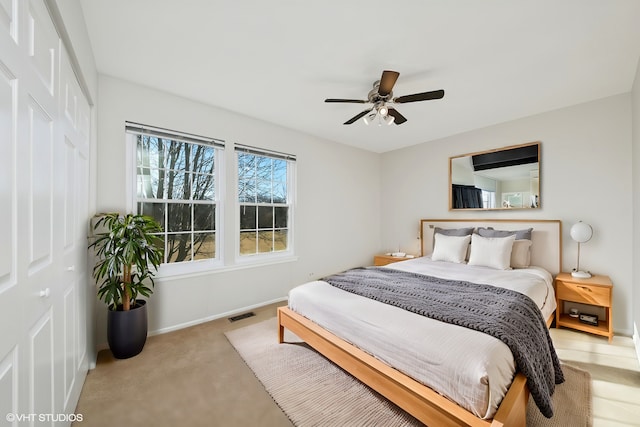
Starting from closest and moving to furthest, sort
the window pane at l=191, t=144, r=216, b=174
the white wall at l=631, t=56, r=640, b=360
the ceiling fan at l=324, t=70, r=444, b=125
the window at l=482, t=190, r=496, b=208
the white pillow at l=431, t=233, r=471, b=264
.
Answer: the ceiling fan at l=324, t=70, r=444, b=125 < the white wall at l=631, t=56, r=640, b=360 < the window pane at l=191, t=144, r=216, b=174 < the white pillow at l=431, t=233, r=471, b=264 < the window at l=482, t=190, r=496, b=208

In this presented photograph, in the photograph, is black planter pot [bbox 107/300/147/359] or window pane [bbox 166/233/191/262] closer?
black planter pot [bbox 107/300/147/359]

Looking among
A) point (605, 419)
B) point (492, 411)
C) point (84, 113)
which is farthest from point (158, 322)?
point (605, 419)

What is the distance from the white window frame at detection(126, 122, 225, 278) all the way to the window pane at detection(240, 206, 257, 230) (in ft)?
0.98

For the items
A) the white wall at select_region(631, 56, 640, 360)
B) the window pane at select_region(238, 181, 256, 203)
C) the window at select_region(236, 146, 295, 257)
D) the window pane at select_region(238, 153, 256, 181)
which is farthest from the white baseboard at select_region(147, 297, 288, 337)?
the white wall at select_region(631, 56, 640, 360)

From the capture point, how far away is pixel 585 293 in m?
2.85

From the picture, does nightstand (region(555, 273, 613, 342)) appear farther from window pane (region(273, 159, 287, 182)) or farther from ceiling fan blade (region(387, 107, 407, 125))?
window pane (region(273, 159, 287, 182))

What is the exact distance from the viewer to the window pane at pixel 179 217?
3018 millimetres

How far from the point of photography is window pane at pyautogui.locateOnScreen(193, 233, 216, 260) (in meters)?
3.24

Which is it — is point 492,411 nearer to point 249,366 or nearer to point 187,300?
point 249,366

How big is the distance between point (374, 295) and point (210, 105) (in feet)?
9.55

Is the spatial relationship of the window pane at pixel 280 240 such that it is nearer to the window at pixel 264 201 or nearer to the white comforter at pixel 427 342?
the window at pixel 264 201

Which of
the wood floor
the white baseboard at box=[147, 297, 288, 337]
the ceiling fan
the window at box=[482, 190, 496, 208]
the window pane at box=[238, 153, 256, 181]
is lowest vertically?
the wood floor

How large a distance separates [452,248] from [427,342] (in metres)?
2.51

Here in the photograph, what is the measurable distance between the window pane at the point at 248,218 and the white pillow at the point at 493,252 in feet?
9.93
